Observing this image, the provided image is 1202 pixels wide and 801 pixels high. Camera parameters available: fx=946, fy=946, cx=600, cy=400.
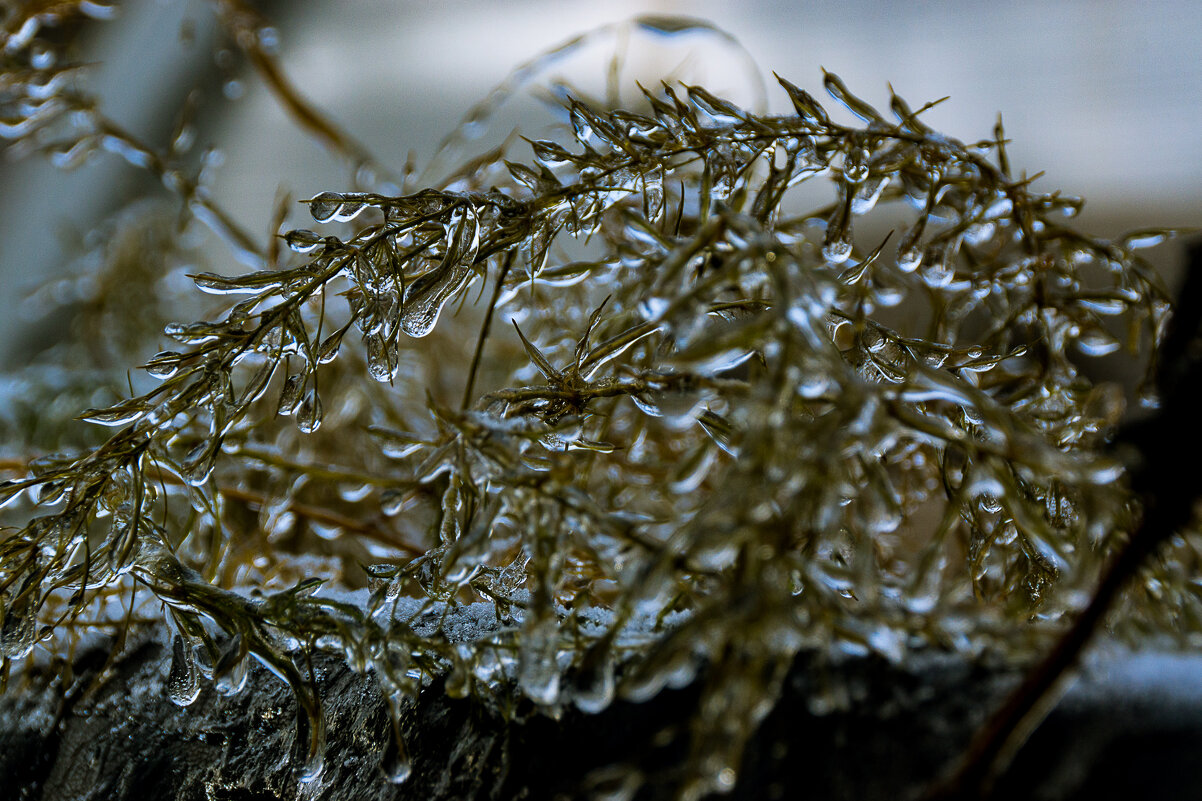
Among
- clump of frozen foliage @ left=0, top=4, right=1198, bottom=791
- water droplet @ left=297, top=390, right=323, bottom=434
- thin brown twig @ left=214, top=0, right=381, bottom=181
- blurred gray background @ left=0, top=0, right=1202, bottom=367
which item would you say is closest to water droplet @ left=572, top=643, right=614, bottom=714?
clump of frozen foliage @ left=0, top=4, right=1198, bottom=791

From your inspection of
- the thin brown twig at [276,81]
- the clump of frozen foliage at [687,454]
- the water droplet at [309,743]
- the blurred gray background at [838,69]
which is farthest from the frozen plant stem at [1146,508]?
the blurred gray background at [838,69]

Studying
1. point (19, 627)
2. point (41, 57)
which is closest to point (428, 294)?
point (19, 627)

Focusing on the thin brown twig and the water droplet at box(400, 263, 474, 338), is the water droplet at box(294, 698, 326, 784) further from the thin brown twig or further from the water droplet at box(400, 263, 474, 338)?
the thin brown twig

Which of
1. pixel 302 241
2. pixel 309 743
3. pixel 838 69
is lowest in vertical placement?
pixel 309 743

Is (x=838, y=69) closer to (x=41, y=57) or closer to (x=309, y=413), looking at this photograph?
(x=41, y=57)

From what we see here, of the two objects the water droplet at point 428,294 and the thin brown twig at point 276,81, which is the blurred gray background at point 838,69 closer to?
the thin brown twig at point 276,81

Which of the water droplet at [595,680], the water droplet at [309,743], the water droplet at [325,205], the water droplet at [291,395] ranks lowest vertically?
the water droplet at [309,743]
